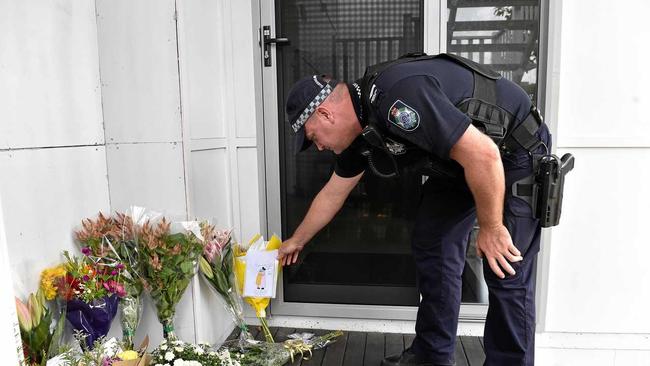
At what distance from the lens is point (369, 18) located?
217 cm

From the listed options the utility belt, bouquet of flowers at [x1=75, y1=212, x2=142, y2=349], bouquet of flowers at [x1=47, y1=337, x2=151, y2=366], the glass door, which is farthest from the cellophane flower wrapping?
the utility belt

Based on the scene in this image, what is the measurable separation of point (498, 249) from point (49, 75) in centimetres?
160

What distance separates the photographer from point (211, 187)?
2.03 meters

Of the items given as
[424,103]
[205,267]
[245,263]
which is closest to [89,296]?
[205,267]

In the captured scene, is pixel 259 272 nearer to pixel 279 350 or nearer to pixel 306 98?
pixel 279 350

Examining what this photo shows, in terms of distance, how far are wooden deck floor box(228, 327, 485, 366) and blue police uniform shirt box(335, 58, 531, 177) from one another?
116 centimetres

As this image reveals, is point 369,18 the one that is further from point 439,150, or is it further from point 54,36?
point 54,36

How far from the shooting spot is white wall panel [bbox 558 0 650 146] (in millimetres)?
1979

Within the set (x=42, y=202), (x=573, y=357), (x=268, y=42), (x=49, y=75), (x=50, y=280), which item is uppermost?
(x=268, y=42)

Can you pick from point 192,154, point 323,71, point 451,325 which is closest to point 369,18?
point 323,71

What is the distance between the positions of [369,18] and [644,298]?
73.4 inches

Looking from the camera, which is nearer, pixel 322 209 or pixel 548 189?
pixel 548 189

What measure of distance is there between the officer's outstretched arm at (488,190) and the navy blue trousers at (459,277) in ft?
0.30

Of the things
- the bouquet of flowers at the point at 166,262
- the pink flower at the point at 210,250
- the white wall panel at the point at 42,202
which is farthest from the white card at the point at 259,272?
the white wall panel at the point at 42,202
